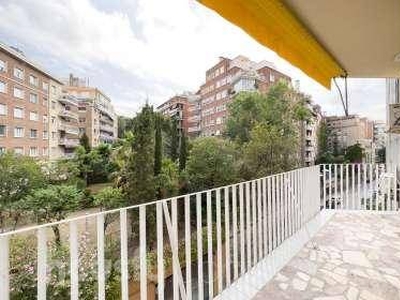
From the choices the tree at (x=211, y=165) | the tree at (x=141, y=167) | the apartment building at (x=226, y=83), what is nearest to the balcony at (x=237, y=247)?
the tree at (x=141, y=167)

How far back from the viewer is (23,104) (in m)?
28.1

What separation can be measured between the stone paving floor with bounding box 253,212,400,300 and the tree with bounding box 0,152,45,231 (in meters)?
18.8

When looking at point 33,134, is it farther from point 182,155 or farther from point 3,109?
point 182,155

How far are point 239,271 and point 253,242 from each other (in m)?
0.25

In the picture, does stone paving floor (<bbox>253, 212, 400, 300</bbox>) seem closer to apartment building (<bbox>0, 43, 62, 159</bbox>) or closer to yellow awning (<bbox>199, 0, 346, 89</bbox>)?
yellow awning (<bbox>199, 0, 346, 89</bbox>)

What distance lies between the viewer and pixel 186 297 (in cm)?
163

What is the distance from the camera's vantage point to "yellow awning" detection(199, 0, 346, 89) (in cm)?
122

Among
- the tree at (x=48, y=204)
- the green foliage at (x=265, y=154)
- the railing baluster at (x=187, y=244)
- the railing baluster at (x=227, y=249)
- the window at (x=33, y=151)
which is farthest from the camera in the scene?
the window at (x=33, y=151)

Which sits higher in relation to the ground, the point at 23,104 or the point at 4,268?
the point at 23,104

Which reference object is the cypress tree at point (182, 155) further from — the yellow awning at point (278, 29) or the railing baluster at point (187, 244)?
the railing baluster at point (187, 244)

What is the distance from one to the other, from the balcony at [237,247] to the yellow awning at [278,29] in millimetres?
831

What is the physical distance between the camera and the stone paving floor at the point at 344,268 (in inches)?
83.3

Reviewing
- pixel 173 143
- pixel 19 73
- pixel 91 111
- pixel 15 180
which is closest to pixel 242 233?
pixel 15 180

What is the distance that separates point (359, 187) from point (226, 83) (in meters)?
32.4
